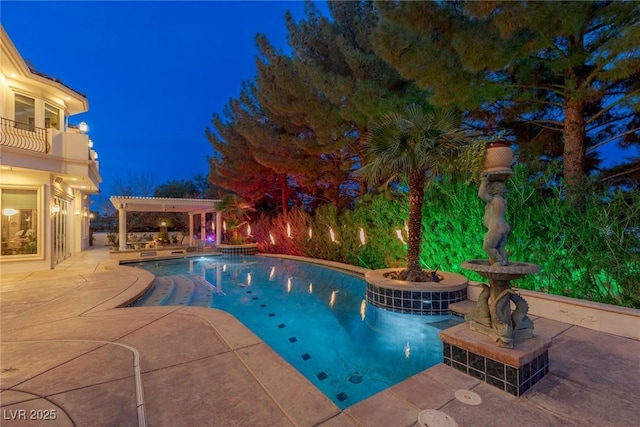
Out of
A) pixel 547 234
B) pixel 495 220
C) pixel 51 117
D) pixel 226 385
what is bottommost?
pixel 226 385

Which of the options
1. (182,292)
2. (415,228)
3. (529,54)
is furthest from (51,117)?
(529,54)

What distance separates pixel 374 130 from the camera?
6.42m

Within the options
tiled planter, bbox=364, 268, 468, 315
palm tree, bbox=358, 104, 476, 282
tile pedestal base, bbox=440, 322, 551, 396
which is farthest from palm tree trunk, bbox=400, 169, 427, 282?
tile pedestal base, bbox=440, 322, 551, 396

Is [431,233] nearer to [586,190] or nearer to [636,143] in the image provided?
[586,190]

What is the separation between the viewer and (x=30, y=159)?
28.6 ft

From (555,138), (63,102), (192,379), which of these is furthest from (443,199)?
(63,102)

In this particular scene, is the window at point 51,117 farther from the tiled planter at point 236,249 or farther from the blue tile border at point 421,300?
the blue tile border at point 421,300

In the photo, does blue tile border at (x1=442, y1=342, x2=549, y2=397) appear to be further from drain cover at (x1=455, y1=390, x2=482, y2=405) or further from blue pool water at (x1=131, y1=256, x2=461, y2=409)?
blue pool water at (x1=131, y1=256, x2=461, y2=409)

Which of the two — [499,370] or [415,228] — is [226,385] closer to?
[499,370]

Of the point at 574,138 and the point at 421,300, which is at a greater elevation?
the point at 574,138

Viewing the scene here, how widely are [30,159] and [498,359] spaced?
1238cm

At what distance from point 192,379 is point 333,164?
10.8m

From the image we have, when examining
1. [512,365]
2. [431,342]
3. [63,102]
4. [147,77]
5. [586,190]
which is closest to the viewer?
[512,365]

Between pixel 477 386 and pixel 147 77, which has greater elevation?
pixel 147 77
